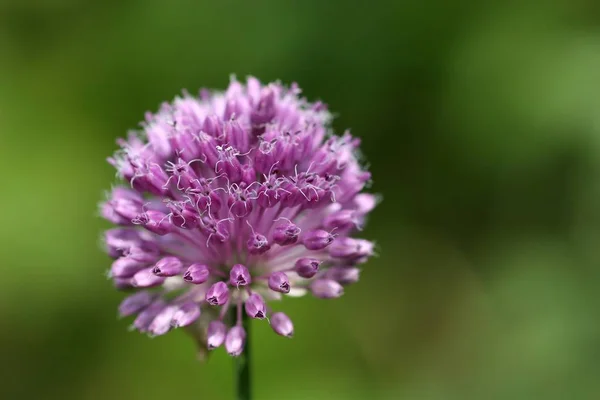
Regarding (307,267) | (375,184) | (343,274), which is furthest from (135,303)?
(375,184)

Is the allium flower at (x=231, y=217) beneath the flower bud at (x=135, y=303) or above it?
above

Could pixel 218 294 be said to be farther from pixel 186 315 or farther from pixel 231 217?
pixel 231 217

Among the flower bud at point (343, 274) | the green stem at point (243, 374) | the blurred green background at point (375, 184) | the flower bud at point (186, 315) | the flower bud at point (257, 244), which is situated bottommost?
the green stem at point (243, 374)

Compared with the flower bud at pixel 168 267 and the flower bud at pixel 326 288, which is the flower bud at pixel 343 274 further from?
the flower bud at pixel 168 267

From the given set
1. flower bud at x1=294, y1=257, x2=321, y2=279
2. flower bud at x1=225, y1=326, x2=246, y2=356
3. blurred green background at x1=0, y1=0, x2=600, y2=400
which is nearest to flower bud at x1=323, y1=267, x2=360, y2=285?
flower bud at x1=294, y1=257, x2=321, y2=279

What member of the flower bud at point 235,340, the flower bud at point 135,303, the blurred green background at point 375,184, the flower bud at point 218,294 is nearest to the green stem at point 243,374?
the flower bud at point 235,340

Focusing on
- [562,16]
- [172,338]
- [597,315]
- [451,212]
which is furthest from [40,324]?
[562,16]

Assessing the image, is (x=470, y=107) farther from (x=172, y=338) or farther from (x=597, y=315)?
(x=172, y=338)
